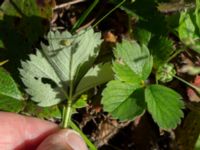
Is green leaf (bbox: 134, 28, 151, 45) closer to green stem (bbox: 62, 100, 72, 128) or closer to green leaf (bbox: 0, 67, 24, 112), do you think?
green stem (bbox: 62, 100, 72, 128)

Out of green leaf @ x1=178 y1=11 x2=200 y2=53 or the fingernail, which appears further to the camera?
green leaf @ x1=178 y1=11 x2=200 y2=53

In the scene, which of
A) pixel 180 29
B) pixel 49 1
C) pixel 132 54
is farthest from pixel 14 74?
pixel 180 29

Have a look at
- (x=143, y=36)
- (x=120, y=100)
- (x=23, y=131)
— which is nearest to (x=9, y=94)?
(x=23, y=131)

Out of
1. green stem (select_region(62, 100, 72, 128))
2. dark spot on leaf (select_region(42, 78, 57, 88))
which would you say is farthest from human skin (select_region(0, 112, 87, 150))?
dark spot on leaf (select_region(42, 78, 57, 88))

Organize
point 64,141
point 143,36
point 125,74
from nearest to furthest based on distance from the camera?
point 64,141, point 125,74, point 143,36

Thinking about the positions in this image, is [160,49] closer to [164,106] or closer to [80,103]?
[164,106]

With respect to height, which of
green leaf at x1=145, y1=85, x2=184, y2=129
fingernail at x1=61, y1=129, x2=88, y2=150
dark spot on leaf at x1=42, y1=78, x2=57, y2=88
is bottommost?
green leaf at x1=145, y1=85, x2=184, y2=129

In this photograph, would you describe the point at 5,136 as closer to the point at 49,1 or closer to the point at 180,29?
the point at 49,1

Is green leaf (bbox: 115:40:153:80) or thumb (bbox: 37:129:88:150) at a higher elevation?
green leaf (bbox: 115:40:153:80)
